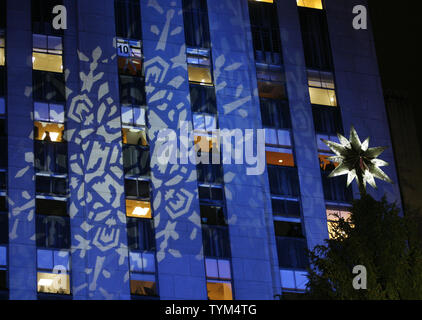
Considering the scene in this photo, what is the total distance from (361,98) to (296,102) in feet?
14.8

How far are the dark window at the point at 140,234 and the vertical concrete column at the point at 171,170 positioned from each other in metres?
0.34

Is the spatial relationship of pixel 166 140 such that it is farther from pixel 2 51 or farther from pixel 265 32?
pixel 265 32

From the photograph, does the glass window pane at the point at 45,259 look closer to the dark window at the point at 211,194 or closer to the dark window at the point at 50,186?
the dark window at the point at 50,186

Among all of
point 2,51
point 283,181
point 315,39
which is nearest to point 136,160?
point 283,181

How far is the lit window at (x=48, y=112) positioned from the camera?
43.8m

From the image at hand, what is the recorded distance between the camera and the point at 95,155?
1709 inches

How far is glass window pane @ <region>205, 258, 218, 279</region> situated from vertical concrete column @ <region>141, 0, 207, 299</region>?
1.07ft

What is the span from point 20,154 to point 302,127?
50.5 ft

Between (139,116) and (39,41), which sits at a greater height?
(39,41)

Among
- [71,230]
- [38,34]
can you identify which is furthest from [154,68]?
[71,230]

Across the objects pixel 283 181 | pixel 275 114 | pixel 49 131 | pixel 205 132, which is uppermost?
pixel 275 114

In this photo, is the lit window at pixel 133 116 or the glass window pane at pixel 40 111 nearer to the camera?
the glass window pane at pixel 40 111

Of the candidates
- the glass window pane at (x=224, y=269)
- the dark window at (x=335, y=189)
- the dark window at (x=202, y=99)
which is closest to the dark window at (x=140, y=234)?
the glass window pane at (x=224, y=269)
